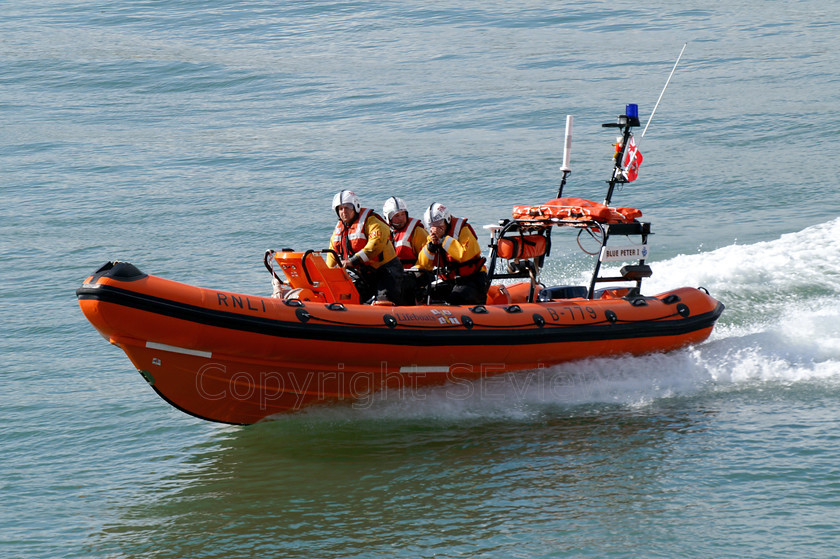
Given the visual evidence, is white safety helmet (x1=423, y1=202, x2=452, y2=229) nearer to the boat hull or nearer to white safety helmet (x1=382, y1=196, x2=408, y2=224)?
white safety helmet (x1=382, y1=196, x2=408, y2=224)

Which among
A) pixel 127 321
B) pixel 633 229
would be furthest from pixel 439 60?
pixel 127 321

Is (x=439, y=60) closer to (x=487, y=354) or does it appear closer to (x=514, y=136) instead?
(x=514, y=136)

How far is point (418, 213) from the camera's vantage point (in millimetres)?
11953

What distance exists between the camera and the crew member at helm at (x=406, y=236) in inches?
279

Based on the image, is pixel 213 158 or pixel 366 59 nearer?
pixel 213 158

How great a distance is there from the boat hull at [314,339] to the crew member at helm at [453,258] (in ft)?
1.40

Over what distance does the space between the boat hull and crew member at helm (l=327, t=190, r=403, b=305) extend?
1.45 ft

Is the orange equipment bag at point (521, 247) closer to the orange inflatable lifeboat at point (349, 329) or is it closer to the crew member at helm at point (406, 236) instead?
the orange inflatable lifeboat at point (349, 329)

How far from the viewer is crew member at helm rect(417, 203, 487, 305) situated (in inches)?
271

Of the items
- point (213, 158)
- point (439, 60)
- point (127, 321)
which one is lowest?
point (127, 321)

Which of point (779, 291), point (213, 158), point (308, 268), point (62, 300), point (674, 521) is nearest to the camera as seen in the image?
point (674, 521)

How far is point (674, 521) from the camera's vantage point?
5.29m

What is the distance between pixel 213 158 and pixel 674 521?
1131 cm

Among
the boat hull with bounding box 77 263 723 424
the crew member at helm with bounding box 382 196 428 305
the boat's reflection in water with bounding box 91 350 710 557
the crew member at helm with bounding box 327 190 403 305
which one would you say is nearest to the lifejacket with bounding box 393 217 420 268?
the crew member at helm with bounding box 382 196 428 305
